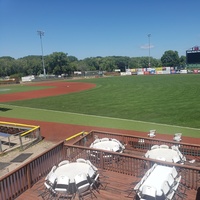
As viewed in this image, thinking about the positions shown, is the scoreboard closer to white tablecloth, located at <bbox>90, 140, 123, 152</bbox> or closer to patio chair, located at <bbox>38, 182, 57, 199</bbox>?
white tablecloth, located at <bbox>90, 140, 123, 152</bbox>

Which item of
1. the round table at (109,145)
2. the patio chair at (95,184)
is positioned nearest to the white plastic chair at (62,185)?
the patio chair at (95,184)

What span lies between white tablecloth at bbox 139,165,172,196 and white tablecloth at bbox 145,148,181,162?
138cm

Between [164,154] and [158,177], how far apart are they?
2.19 m

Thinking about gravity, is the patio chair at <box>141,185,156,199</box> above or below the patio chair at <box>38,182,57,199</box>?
above

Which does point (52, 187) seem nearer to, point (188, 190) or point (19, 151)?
point (188, 190)

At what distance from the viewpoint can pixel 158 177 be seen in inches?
237

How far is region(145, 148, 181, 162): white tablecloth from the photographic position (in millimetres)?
7785

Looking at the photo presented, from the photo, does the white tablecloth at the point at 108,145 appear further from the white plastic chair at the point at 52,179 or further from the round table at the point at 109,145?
the white plastic chair at the point at 52,179

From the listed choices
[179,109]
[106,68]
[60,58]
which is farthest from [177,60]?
[179,109]

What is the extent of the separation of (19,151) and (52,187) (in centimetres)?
681

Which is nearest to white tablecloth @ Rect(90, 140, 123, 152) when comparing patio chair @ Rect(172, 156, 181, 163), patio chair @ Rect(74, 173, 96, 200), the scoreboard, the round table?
the round table

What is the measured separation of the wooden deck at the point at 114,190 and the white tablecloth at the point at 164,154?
1.06m

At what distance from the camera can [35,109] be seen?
24.1m

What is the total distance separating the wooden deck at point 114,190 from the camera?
6550 millimetres
